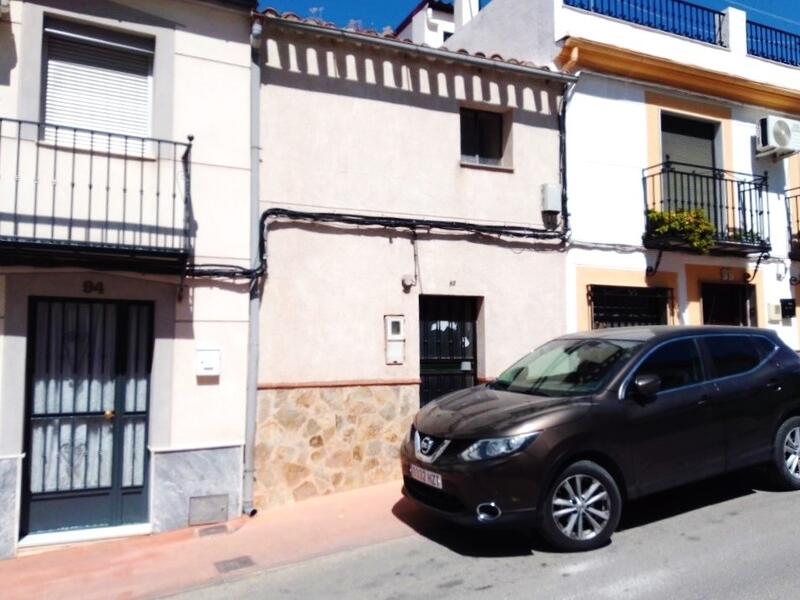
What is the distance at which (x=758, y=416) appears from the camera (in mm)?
5984

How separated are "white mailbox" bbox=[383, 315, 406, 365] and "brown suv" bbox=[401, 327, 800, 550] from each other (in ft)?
5.50

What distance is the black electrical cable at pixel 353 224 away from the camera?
6.74 metres

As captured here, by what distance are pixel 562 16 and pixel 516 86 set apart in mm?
1566

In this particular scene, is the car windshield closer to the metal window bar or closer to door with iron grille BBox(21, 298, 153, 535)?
the metal window bar

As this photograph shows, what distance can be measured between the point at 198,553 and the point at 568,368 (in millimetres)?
3727

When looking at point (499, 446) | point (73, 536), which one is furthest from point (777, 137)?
point (73, 536)

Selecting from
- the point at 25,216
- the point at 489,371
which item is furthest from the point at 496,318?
the point at 25,216

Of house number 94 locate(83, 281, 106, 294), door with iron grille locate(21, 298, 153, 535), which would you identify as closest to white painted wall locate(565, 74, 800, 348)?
door with iron grille locate(21, 298, 153, 535)

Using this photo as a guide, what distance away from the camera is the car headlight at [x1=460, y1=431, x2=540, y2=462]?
4781mm

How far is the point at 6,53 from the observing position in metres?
6.02

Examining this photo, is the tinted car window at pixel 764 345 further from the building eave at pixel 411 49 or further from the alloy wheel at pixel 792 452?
the building eave at pixel 411 49

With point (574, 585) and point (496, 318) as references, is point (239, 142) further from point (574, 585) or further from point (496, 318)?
point (574, 585)

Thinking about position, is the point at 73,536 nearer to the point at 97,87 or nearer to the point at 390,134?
the point at 97,87

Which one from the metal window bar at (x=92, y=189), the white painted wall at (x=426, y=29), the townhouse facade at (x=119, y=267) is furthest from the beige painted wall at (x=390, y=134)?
the white painted wall at (x=426, y=29)
